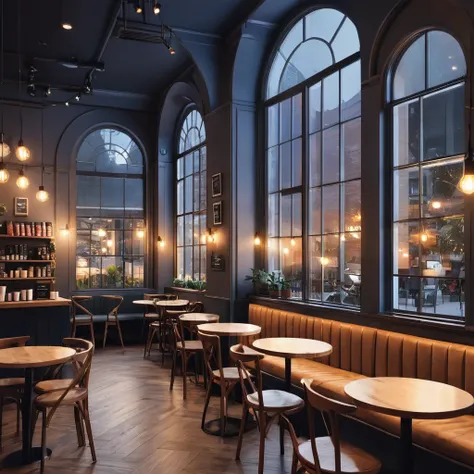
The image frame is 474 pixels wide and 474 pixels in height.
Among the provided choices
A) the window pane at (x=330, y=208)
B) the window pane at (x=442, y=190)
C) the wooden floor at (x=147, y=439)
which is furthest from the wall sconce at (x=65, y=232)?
the window pane at (x=442, y=190)

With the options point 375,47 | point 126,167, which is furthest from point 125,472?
point 126,167

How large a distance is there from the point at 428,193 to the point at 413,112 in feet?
2.48

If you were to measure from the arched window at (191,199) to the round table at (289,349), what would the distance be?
4.34m

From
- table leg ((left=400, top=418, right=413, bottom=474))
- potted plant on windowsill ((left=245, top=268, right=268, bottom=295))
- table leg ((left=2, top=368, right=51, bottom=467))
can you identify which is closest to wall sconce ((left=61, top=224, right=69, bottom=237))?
potted plant on windowsill ((left=245, top=268, right=268, bottom=295))

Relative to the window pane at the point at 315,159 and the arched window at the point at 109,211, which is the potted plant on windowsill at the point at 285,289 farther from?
the arched window at the point at 109,211

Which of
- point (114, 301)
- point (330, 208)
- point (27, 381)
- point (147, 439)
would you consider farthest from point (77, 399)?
point (114, 301)

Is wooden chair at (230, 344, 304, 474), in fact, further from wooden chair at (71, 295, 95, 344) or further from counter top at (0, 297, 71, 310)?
wooden chair at (71, 295, 95, 344)

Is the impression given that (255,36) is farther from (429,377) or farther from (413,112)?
(429,377)

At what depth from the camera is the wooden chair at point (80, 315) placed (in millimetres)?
8538

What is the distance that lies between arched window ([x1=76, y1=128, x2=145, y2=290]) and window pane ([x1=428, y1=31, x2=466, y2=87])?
683 centimetres

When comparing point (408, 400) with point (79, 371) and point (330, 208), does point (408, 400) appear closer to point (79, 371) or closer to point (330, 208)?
point (79, 371)

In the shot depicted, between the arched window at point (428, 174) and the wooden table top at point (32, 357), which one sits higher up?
the arched window at point (428, 174)

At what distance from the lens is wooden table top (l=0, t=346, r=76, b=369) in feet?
12.6

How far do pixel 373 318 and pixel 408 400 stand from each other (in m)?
1.95
